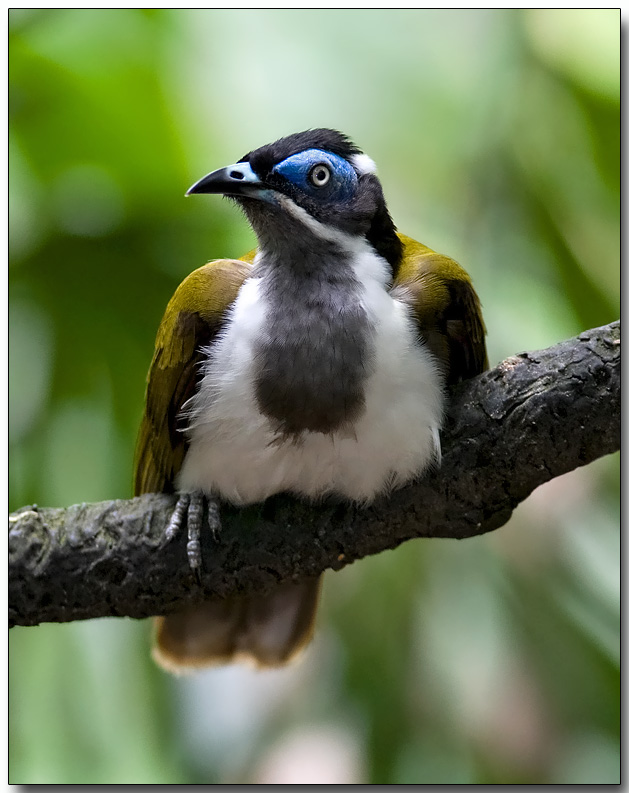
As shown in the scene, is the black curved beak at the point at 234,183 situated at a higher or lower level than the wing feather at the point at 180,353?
higher

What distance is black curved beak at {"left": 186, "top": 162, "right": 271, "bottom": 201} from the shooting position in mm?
1826

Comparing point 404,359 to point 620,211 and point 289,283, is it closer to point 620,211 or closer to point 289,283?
point 289,283

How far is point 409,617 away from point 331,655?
29cm

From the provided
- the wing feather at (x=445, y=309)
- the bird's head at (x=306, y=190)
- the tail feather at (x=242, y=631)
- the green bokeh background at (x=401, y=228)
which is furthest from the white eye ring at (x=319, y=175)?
the tail feather at (x=242, y=631)

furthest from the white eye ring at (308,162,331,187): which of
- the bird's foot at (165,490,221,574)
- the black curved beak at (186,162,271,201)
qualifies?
the bird's foot at (165,490,221,574)

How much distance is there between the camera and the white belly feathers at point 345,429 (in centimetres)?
187

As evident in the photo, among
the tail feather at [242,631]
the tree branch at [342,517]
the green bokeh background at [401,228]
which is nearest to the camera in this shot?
the tree branch at [342,517]

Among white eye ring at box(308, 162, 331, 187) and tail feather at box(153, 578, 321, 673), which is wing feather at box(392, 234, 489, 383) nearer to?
white eye ring at box(308, 162, 331, 187)

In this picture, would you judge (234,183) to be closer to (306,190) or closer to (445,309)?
(306,190)

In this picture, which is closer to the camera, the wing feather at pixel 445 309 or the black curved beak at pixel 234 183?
the black curved beak at pixel 234 183

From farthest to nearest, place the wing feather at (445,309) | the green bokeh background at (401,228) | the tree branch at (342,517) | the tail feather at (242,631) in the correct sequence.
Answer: the tail feather at (242,631)
the green bokeh background at (401,228)
the wing feather at (445,309)
the tree branch at (342,517)

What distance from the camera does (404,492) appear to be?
199 cm

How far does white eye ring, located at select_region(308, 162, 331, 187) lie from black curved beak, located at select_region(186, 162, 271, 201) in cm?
11

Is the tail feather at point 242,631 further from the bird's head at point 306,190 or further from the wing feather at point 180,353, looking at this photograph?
the bird's head at point 306,190
